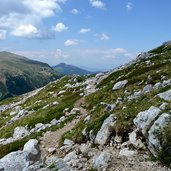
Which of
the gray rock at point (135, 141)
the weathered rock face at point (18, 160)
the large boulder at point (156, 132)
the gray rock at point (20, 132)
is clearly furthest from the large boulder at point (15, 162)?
the gray rock at point (20, 132)

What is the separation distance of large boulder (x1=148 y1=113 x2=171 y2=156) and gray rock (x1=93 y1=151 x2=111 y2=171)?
2.50m

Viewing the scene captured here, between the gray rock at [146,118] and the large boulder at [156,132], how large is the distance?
712 mm

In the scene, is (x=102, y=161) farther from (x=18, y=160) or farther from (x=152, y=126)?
(x=18, y=160)

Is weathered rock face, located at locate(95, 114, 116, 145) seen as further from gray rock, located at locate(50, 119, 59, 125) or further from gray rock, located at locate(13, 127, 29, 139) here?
gray rock, located at locate(13, 127, 29, 139)

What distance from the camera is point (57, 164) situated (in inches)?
843

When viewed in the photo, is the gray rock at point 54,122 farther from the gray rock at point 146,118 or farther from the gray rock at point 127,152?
the gray rock at point 127,152

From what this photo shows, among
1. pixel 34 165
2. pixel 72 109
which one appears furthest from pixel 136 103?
pixel 72 109

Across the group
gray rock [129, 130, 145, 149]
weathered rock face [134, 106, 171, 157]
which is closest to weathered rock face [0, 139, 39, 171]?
gray rock [129, 130, 145, 149]

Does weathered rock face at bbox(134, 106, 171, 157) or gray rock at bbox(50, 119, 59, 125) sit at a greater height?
weathered rock face at bbox(134, 106, 171, 157)

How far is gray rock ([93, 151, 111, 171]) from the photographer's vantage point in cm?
1942

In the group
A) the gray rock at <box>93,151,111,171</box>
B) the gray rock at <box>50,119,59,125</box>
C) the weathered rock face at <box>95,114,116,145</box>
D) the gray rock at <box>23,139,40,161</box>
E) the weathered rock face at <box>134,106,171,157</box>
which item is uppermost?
the weathered rock face at <box>134,106,171,157</box>

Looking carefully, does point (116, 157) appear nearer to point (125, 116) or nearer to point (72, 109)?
point (125, 116)

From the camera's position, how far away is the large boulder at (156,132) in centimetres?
1956

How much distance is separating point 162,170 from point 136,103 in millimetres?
8834
